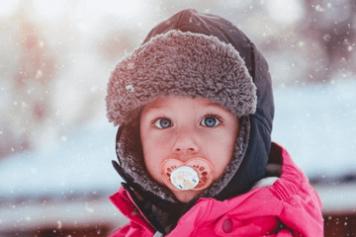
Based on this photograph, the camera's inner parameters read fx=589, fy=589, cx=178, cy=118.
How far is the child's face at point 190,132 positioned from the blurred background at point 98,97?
0.83m

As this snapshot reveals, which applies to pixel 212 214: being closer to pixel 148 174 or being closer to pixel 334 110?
pixel 148 174

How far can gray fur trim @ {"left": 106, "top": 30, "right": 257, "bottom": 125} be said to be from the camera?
28.5 inches

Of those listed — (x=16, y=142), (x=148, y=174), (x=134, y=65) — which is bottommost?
(x=148, y=174)

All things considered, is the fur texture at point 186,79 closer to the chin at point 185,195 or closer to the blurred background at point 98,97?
the chin at point 185,195

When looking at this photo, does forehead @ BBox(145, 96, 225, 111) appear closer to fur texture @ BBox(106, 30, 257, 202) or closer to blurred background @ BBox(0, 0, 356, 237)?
fur texture @ BBox(106, 30, 257, 202)

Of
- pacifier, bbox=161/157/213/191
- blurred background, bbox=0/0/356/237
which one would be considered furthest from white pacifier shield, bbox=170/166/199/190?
Result: blurred background, bbox=0/0/356/237

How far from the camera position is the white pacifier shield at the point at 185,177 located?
701 mm

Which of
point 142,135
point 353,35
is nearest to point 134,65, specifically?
point 142,135

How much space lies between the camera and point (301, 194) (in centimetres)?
77

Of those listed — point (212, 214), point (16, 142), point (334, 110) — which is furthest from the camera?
point (16, 142)

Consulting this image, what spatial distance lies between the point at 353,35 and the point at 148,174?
1.12 metres

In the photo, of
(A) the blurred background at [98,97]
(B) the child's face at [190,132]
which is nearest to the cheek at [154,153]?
(B) the child's face at [190,132]

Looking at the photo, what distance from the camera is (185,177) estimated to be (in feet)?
2.31

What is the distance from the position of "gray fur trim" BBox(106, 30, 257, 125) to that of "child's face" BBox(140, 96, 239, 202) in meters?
0.01
